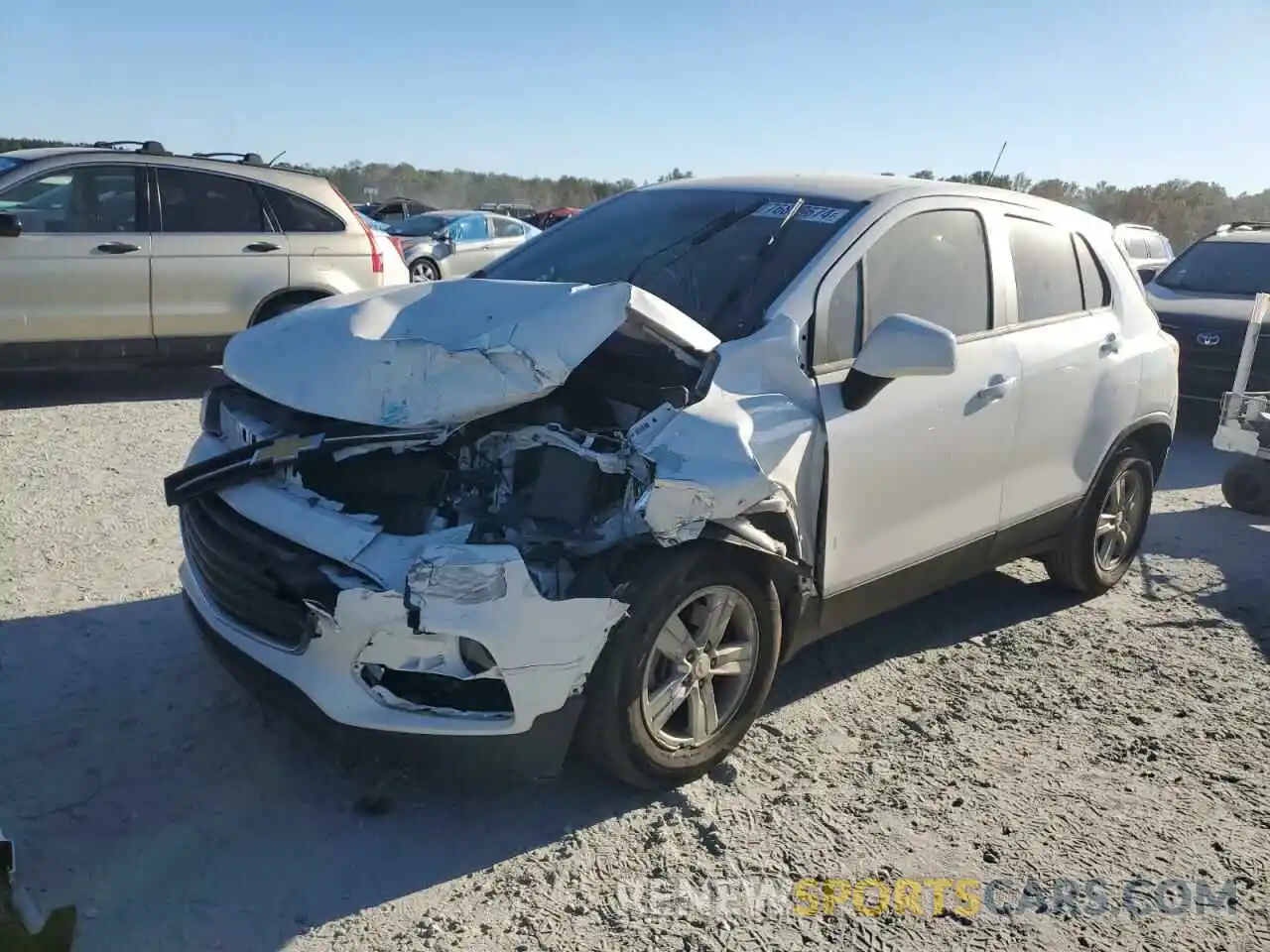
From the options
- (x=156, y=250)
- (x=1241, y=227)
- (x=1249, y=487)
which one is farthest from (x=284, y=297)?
(x=1241, y=227)

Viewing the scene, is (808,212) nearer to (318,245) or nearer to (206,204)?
(318,245)

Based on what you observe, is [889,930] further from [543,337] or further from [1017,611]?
[1017,611]

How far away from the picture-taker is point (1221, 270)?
10.5 m

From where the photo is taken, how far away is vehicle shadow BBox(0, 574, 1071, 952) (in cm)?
286

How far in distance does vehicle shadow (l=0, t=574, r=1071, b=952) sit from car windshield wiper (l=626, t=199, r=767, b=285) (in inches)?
67.9

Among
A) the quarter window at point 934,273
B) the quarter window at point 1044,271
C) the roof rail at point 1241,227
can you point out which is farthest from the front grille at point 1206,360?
the quarter window at point 934,273

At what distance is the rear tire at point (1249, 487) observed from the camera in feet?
23.4

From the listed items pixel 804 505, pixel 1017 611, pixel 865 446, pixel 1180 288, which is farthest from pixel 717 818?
pixel 1180 288

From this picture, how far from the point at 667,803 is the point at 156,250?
6491mm

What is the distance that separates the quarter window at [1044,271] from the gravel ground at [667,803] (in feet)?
4.78

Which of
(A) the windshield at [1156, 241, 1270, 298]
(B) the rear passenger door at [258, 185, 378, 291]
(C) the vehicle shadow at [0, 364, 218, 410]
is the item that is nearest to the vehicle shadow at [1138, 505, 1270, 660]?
(A) the windshield at [1156, 241, 1270, 298]

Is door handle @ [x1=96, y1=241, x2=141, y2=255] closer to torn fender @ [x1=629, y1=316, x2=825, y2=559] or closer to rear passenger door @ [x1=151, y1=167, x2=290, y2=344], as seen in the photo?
rear passenger door @ [x1=151, y1=167, x2=290, y2=344]

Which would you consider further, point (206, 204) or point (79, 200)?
point (206, 204)

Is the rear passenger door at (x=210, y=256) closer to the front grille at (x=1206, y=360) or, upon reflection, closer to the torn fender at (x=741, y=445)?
the torn fender at (x=741, y=445)
